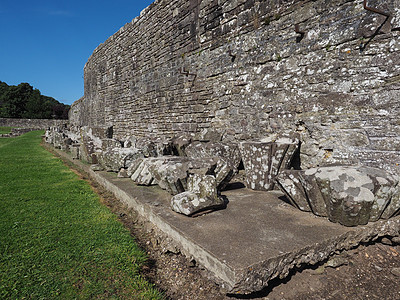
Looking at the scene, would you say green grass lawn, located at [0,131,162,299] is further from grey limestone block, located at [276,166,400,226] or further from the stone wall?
the stone wall

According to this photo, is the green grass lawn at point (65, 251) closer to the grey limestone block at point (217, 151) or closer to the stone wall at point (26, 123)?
the grey limestone block at point (217, 151)

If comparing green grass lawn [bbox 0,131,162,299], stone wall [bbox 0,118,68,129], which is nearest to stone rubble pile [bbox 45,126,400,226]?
green grass lawn [bbox 0,131,162,299]

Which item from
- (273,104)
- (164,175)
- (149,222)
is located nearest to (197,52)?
(273,104)

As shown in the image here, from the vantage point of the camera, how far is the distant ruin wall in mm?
3172

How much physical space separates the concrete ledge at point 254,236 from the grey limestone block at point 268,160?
0.47 m

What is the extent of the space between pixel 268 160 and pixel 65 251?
2.71m

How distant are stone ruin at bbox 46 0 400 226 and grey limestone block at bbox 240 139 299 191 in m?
0.01

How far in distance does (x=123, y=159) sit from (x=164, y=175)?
1823 millimetres

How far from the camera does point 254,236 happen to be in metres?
2.13

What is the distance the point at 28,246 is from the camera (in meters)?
2.39

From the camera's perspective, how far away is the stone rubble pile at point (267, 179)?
91.3 inches

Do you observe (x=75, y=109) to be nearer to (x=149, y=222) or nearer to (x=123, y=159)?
(x=123, y=159)

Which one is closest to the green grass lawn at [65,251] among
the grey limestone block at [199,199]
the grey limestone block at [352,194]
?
the grey limestone block at [199,199]

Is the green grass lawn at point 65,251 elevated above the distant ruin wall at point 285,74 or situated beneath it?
situated beneath
